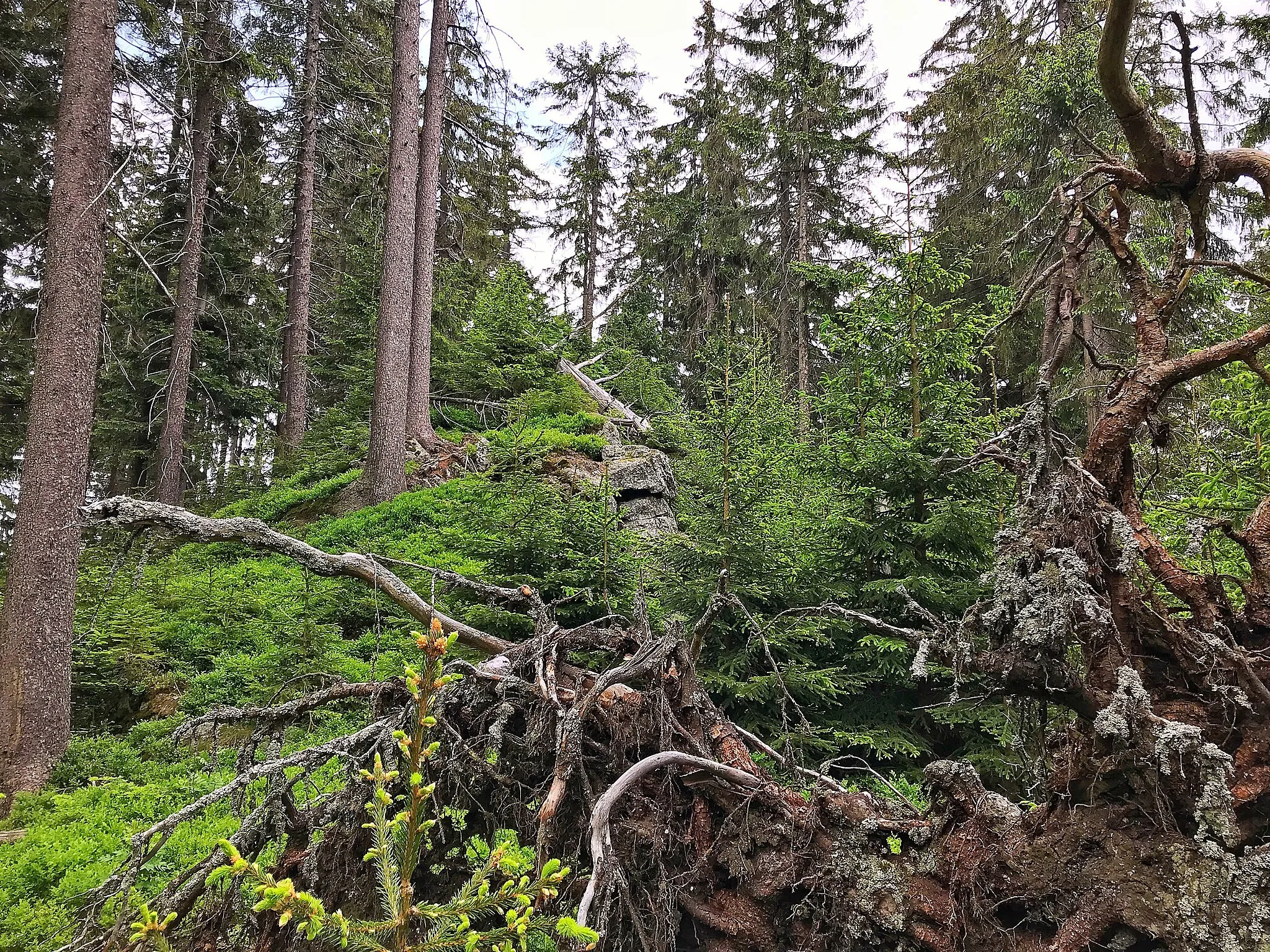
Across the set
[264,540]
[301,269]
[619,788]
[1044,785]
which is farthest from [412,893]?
[301,269]

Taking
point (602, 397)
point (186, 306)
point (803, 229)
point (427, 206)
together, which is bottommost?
point (602, 397)

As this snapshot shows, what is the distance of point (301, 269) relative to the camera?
55.7 ft

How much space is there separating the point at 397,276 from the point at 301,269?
26.3ft

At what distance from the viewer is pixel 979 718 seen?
432 centimetres

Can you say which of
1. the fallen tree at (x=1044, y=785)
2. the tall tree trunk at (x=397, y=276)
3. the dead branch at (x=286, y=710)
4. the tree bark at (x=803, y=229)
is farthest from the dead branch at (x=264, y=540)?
the tree bark at (x=803, y=229)

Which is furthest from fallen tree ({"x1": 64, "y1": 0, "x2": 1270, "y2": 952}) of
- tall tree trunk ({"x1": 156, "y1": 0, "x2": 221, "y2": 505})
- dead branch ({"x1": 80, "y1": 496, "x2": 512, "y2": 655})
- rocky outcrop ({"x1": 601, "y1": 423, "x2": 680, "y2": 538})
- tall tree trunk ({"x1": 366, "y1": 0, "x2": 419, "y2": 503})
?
tall tree trunk ({"x1": 156, "y1": 0, "x2": 221, "y2": 505})

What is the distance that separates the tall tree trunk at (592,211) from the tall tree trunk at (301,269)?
34.6 feet

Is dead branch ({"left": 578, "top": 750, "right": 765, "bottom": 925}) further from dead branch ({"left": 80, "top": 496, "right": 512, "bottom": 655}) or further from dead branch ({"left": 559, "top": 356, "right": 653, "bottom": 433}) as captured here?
dead branch ({"left": 559, "top": 356, "right": 653, "bottom": 433})

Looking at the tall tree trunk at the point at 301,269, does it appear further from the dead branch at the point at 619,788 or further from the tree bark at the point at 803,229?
the dead branch at the point at 619,788

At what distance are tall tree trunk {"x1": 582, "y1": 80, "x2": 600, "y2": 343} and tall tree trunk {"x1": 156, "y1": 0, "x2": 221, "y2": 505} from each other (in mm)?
13238

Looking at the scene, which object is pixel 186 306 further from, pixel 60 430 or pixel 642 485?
pixel 642 485

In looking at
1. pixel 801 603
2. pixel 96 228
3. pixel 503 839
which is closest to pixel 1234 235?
pixel 801 603

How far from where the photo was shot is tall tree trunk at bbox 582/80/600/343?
82.4 feet

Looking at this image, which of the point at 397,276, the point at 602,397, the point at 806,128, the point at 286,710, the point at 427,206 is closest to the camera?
the point at 286,710
